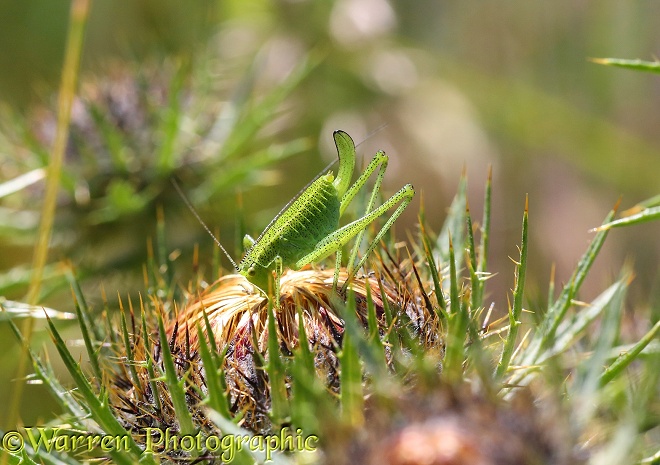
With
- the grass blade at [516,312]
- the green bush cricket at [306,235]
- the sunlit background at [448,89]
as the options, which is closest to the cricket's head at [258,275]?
the green bush cricket at [306,235]

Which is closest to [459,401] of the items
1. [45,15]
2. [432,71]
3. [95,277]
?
[95,277]

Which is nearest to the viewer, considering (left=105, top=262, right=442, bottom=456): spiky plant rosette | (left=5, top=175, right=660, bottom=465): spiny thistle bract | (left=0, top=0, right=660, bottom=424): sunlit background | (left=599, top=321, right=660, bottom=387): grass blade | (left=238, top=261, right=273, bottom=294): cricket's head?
(left=5, top=175, right=660, bottom=465): spiny thistle bract

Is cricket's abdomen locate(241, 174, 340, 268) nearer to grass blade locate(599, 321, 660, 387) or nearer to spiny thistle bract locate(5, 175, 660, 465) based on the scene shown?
spiny thistle bract locate(5, 175, 660, 465)

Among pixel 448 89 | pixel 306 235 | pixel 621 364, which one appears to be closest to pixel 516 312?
pixel 621 364

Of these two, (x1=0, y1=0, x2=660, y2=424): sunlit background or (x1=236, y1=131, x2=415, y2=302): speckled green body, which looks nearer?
(x1=236, y1=131, x2=415, y2=302): speckled green body

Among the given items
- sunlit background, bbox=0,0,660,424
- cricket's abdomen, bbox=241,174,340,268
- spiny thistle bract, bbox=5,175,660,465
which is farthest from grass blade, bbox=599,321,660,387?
sunlit background, bbox=0,0,660,424

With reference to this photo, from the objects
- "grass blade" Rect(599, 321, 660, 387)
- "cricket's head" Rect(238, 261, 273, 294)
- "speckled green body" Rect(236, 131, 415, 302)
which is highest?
"speckled green body" Rect(236, 131, 415, 302)

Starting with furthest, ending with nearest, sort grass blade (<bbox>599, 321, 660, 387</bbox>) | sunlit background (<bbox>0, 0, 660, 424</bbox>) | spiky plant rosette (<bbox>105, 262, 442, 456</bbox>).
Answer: sunlit background (<bbox>0, 0, 660, 424</bbox>), spiky plant rosette (<bbox>105, 262, 442, 456</bbox>), grass blade (<bbox>599, 321, 660, 387</bbox>)

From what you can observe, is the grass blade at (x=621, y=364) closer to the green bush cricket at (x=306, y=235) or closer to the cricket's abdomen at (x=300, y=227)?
the green bush cricket at (x=306, y=235)
